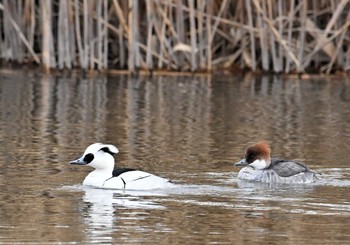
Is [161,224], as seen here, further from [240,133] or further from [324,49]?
[324,49]

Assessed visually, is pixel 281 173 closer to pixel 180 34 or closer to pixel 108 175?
pixel 108 175

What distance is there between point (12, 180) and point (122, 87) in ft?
32.6

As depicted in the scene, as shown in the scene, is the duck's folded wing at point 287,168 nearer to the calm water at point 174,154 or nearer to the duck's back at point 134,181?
the calm water at point 174,154

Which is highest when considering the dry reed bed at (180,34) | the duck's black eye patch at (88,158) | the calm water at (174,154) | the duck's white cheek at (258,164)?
the dry reed bed at (180,34)

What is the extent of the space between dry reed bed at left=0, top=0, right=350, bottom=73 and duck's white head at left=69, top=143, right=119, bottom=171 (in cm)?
1092

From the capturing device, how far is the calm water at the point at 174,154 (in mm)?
8969

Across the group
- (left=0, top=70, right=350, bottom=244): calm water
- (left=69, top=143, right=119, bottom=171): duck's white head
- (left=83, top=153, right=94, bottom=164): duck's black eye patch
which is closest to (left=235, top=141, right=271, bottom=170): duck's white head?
(left=0, top=70, right=350, bottom=244): calm water

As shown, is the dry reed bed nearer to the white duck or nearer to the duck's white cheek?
the duck's white cheek

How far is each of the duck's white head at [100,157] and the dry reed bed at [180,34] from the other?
35.8ft

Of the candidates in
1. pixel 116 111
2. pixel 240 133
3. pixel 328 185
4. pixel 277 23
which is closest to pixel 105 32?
pixel 277 23

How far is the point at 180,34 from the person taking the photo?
22422 millimetres

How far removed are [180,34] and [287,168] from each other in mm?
11075

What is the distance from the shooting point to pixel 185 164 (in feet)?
40.8

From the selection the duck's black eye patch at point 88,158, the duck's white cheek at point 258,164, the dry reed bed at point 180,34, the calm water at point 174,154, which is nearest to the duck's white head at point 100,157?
the duck's black eye patch at point 88,158
